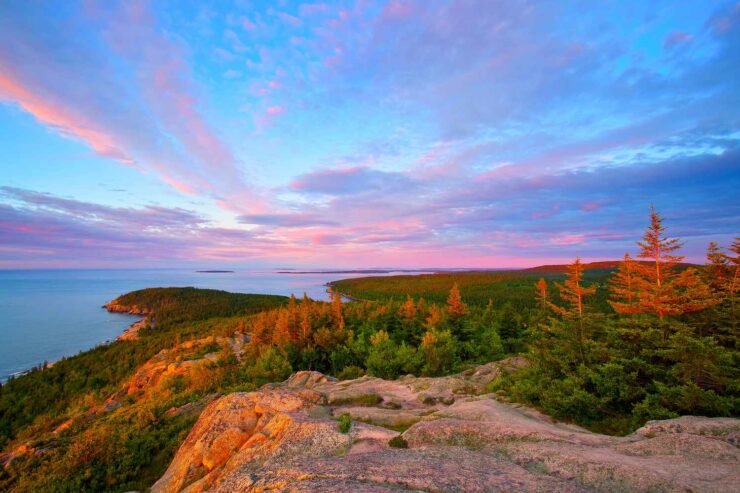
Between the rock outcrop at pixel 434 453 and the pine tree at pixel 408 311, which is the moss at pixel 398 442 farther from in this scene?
the pine tree at pixel 408 311

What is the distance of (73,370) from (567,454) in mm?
65879

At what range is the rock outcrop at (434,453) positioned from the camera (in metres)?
5.54

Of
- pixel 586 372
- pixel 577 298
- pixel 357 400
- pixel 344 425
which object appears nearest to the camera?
pixel 344 425

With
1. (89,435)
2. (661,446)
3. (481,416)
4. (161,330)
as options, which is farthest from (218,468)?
(161,330)

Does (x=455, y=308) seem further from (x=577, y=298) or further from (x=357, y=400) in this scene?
(x=357, y=400)

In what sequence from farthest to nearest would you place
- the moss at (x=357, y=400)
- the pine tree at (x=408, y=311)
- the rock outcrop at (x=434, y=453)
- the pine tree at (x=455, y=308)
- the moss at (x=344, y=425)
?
the pine tree at (x=408, y=311) < the pine tree at (x=455, y=308) < the moss at (x=357, y=400) < the moss at (x=344, y=425) < the rock outcrop at (x=434, y=453)

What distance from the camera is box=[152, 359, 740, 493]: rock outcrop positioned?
5535 mm

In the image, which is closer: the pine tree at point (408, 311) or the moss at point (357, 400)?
the moss at point (357, 400)

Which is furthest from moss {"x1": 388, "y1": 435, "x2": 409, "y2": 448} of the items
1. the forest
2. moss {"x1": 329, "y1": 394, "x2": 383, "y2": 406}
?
the forest

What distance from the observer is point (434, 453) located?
6980 millimetres

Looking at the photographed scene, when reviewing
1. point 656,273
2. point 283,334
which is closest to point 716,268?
point 656,273

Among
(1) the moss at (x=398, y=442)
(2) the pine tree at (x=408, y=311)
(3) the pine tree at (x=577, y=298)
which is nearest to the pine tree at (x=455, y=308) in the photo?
(2) the pine tree at (x=408, y=311)

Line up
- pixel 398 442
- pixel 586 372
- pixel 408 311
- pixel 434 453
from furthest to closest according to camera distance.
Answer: pixel 408 311 → pixel 586 372 → pixel 398 442 → pixel 434 453

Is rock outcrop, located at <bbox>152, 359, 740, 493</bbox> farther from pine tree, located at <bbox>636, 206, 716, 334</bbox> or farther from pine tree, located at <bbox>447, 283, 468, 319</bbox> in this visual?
pine tree, located at <bbox>447, 283, 468, 319</bbox>
